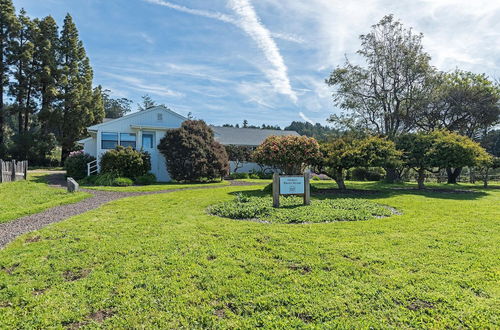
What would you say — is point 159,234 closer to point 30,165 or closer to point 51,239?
point 51,239

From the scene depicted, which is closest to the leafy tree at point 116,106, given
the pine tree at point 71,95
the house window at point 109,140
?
the pine tree at point 71,95

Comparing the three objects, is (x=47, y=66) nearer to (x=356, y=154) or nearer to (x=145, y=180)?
(x=145, y=180)

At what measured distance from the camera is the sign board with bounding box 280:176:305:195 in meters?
8.63

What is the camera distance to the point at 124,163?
16.5 m

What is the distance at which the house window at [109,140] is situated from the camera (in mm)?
18516

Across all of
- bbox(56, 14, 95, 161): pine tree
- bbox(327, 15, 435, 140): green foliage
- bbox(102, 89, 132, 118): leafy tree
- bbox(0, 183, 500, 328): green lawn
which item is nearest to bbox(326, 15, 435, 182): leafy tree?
bbox(327, 15, 435, 140): green foliage

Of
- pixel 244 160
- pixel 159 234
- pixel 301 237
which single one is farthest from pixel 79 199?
pixel 244 160

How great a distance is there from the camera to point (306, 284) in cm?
332

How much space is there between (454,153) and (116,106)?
204ft

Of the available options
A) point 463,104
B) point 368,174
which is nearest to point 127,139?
point 368,174

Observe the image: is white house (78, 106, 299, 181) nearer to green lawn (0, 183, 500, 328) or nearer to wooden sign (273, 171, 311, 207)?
wooden sign (273, 171, 311, 207)

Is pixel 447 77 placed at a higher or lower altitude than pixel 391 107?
higher

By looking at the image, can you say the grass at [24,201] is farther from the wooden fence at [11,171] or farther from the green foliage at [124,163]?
the green foliage at [124,163]

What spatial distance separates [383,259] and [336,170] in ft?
30.6
